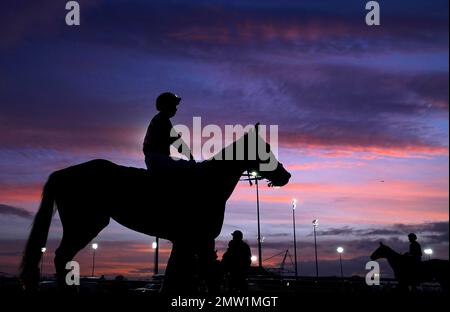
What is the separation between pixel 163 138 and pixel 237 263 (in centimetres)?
710

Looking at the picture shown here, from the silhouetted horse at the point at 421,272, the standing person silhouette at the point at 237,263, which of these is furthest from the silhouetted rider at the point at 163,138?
the silhouetted horse at the point at 421,272

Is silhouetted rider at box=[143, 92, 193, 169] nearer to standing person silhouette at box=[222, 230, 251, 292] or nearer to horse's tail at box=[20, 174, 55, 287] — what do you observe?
horse's tail at box=[20, 174, 55, 287]

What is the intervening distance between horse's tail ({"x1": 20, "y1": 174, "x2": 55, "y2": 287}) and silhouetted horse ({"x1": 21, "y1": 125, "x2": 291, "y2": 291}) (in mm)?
18

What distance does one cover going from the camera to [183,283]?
8117 millimetres

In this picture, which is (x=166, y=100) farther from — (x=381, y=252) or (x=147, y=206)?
(x=381, y=252)

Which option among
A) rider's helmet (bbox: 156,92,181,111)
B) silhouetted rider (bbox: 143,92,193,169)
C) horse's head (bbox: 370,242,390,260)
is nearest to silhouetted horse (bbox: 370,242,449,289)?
horse's head (bbox: 370,242,390,260)

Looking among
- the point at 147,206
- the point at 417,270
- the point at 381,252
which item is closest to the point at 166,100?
the point at 147,206

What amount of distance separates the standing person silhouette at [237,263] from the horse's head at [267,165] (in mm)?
5439

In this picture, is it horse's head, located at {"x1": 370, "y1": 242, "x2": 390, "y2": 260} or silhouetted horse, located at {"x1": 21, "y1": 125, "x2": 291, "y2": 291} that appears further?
horse's head, located at {"x1": 370, "y1": 242, "x2": 390, "y2": 260}

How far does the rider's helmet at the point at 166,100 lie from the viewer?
29.4 ft

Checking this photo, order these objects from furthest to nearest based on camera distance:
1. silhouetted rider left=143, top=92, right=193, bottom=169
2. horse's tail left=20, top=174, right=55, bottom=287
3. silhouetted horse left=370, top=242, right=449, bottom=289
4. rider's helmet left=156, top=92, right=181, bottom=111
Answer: silhouetted horse left=370, top=242, right=449, bottom=289, rider's helmet left=156, top=92, right=181, bottom=111, silhouetted rider left=143, top=92, right=193, bottom=169, horse's tail left=20, top=174, right=55, bottom=287

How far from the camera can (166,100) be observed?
29.4ft

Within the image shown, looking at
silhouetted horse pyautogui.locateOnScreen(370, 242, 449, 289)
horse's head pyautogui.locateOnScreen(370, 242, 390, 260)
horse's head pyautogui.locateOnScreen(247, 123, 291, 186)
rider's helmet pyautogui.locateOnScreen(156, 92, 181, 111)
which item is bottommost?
silhouetted horse pyautogui.locateOnScreen(370, 242, 449, 289)

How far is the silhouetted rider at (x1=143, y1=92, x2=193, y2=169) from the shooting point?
8.35 meters
